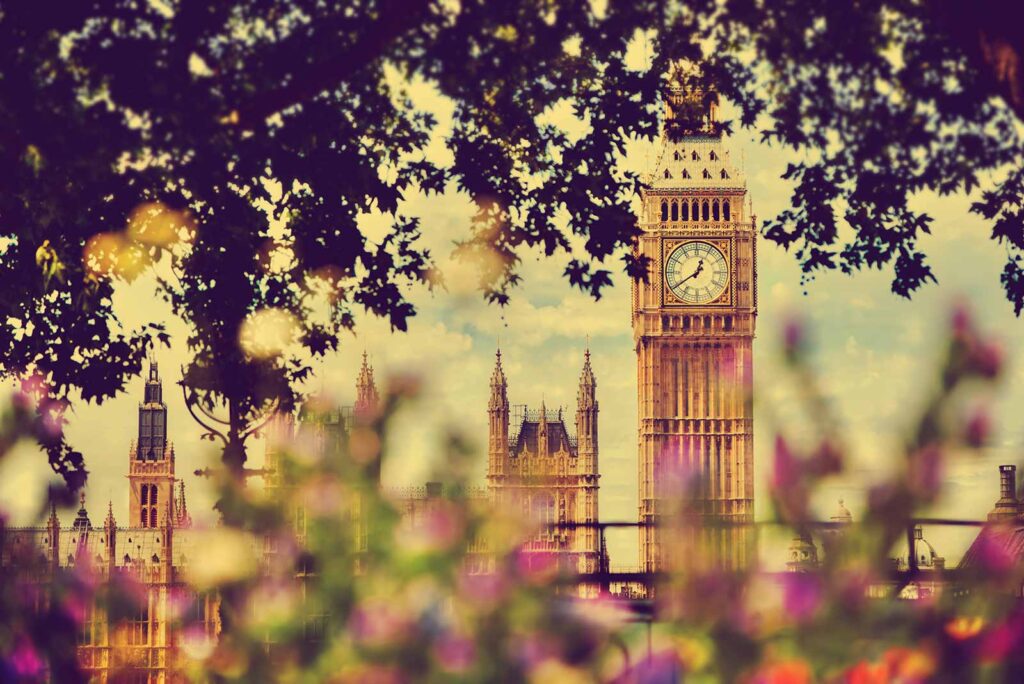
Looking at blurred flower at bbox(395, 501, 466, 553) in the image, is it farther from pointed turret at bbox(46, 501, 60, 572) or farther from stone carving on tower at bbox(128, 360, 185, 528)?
stone carving on tower at bbox(128, 360, 185, 528)

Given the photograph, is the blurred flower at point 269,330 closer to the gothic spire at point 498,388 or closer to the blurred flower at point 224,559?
the blurred flower at point 224,559

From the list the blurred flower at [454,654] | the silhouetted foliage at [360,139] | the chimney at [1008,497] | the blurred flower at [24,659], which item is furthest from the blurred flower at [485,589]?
the silhouetted foliage at [360,139]

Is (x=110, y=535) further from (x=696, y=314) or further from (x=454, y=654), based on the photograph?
(x=454, y=654)

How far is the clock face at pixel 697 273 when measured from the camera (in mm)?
106312

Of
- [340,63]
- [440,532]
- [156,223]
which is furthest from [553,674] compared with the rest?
[156,223]

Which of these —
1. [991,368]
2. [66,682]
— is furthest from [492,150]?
[991,368]

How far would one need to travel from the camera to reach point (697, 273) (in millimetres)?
108375

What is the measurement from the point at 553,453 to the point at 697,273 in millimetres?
17885

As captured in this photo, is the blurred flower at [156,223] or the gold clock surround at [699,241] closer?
the blurred flower at [156,223]

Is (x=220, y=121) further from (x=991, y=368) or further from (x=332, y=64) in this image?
(x=991, y=368)

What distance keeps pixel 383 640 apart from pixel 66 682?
73.4 inches

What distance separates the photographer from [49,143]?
1030 cm

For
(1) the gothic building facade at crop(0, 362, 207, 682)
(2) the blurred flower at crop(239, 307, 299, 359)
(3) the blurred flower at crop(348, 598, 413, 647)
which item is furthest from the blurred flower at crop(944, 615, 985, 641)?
(1) the gothic building facade at crop(0, 362, 207, 682)

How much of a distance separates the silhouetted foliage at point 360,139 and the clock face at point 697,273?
89812 millimetres
